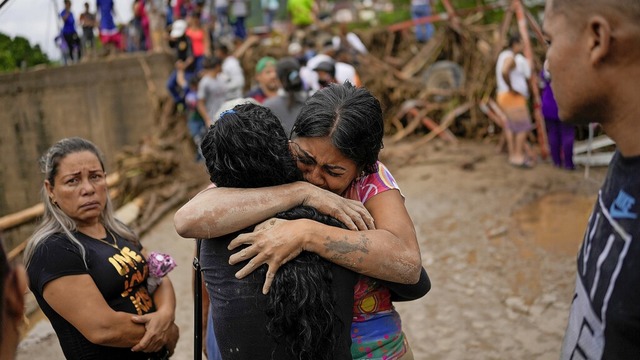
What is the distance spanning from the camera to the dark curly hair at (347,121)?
184 cm

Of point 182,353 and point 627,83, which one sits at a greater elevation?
point 627,83

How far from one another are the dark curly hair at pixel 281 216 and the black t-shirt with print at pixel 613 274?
651 millimetres

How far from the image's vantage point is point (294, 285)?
5.42 ft

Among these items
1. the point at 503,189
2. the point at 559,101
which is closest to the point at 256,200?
the point at 559,101

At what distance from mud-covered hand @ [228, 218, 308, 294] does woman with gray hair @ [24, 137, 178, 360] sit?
914mm

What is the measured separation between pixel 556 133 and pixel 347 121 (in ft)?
21.6

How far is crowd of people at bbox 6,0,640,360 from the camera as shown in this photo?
4.18 ft

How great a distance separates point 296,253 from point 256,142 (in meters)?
0.33

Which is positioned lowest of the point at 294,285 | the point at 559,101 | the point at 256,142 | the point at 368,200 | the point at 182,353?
the point at 182,353

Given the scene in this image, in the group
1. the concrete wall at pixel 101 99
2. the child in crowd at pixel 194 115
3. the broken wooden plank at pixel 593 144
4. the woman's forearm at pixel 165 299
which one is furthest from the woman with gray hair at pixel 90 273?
the concrete wall at pixel 101 99

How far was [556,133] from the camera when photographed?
304 inches

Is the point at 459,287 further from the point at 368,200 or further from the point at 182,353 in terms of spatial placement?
the point at 368,200

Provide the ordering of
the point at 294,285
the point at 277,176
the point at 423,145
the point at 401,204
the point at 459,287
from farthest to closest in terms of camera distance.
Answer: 1. the point at 423,145
2. the point at 459,287
3. the point at 401,204
4. the point at 277,176
5. the point at 294,285

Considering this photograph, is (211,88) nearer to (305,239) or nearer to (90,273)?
(90,273)
